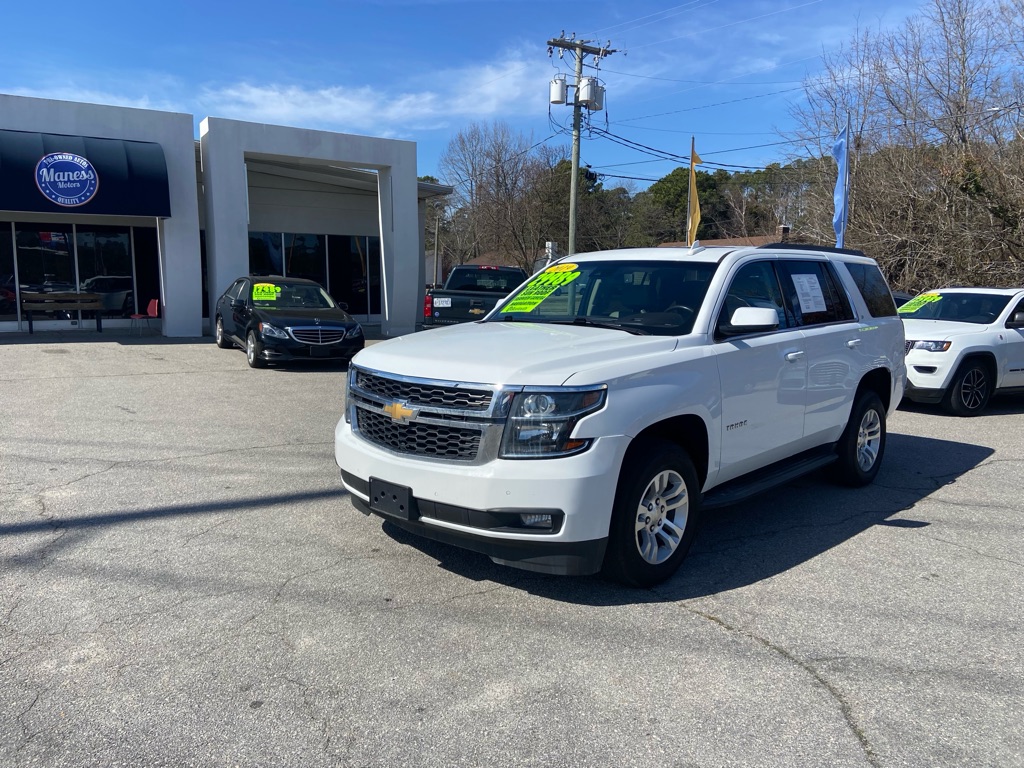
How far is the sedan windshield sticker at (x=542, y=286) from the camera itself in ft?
19.0

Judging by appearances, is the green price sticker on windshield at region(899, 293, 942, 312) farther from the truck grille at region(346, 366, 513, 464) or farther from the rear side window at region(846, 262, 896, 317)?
the truck grille at region(346, 366, 513, 464)

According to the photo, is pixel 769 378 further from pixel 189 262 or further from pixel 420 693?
pixel 189 262

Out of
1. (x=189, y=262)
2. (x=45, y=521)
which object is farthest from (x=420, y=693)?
(x=189, y=262)

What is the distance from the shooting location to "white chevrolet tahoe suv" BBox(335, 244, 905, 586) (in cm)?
385

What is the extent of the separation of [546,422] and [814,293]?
3108 mm

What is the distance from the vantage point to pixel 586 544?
3.86 m

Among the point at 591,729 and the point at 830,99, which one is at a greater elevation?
the point at 830,99

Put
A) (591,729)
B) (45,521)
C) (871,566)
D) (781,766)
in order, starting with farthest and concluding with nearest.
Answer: (45,521) → (871,566) → (591,729) → (781,766)

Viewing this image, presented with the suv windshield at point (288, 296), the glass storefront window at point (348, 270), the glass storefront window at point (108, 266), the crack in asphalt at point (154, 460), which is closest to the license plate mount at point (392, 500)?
the crack in asphalt at point (154, 460)

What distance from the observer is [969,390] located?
9.98 metres

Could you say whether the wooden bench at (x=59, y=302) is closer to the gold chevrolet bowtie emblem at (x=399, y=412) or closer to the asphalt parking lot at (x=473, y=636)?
the asphalt parking lot at (x=473, y=636)

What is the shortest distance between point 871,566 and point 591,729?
2.58 meters

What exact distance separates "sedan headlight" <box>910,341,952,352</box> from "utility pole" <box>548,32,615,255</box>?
1526 centimetres

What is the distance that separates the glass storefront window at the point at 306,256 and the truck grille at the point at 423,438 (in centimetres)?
1803
